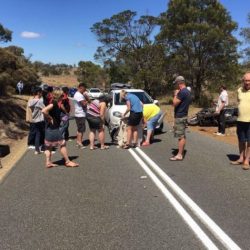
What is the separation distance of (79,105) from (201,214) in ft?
24.6

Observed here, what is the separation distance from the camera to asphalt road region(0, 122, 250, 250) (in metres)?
5.66

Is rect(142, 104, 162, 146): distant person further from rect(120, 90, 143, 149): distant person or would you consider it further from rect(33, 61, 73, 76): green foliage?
rect(33, 61, 73, 76): green foliage

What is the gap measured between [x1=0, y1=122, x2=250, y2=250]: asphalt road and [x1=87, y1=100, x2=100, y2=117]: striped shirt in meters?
1.86

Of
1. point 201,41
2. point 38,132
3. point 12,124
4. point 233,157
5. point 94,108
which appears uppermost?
point 201,41

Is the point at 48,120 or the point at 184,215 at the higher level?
the point at 48,120

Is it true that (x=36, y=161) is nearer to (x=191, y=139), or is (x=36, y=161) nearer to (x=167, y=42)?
(x=191, y=139)

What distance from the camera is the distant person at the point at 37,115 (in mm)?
12984

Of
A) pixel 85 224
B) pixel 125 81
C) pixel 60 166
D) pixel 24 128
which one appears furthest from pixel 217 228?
pixel 125 81

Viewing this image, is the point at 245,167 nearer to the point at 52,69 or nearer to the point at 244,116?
the point at 244,116

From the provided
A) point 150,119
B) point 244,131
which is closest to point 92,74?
point 150,119

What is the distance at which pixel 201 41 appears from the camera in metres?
33.1

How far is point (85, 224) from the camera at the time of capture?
6273 millimetres

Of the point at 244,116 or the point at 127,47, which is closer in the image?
the point at 244,116

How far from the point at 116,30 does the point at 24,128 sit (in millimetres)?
27996
